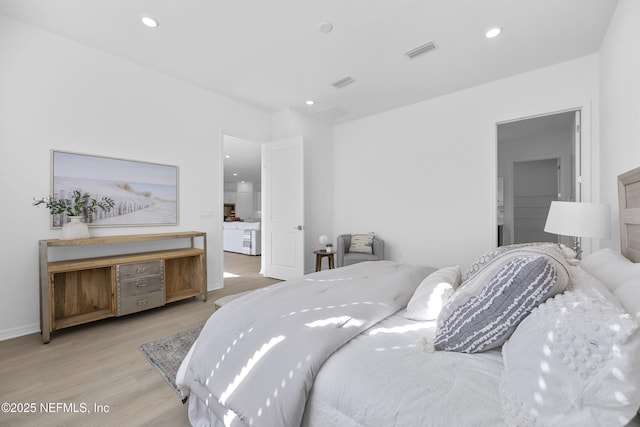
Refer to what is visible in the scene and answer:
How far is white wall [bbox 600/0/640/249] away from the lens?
186cm

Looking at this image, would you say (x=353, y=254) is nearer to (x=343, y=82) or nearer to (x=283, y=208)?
(x=283, y=208)

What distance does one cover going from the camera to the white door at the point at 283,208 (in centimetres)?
429

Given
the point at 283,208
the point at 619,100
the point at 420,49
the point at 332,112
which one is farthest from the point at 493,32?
the point at 283,208

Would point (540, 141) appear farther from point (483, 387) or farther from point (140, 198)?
point (140, 198)

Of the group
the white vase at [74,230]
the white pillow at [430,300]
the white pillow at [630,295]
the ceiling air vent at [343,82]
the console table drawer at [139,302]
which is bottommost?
the console table drawer at [139,302]

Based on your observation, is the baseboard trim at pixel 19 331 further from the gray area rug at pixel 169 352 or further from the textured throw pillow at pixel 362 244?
the textured throw pillow at pixel 362 244

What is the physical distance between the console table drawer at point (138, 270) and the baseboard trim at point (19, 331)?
833 millimetres

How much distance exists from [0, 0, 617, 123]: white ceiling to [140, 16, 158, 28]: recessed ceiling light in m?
0.05

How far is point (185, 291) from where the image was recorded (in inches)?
137

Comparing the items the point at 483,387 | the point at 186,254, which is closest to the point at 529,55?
the point at 483,387

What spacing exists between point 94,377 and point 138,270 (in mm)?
1205

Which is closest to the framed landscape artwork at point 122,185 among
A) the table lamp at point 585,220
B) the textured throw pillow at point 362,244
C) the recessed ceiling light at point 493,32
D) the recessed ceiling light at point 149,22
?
the recessed ceiling light at point 149,22

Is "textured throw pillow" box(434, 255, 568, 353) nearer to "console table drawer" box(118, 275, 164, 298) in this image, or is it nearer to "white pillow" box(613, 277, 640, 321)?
"white pillow" box(613, 277, 640, 321)

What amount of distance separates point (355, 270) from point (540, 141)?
17.3 ft
